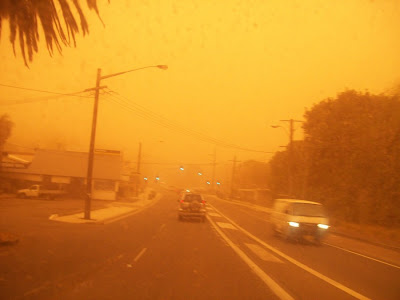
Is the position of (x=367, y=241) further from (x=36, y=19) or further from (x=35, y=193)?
(x=35, y=193)

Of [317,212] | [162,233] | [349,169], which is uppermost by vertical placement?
[349,169]

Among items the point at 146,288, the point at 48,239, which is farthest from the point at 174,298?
the point at 48,239

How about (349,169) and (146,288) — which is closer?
(146,288)

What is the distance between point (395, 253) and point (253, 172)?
Answer: 284ft

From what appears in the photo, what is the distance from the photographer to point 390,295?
31.0 ft

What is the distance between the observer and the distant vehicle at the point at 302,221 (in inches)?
739

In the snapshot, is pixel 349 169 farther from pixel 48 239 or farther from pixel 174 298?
pixel 174 298

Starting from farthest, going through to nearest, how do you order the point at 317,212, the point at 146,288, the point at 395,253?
the point at 317,212, the point at 395,253, the point at 146,288

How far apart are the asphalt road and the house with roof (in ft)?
122

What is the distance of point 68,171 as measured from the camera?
2180 inches

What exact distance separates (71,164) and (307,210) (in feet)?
142

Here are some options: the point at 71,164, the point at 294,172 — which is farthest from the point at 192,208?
the point at 71,164

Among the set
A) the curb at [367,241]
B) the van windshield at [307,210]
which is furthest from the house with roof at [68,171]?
the van windshield at [307,210]

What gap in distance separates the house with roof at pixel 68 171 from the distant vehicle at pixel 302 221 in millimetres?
37711
